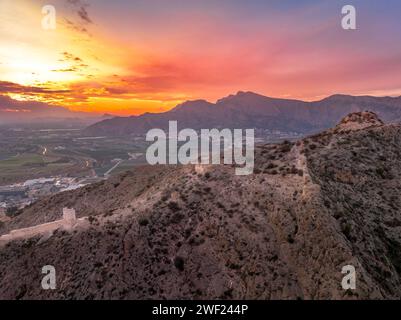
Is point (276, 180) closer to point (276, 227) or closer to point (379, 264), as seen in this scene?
point (276, 227)

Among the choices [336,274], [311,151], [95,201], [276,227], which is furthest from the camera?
[95,201]

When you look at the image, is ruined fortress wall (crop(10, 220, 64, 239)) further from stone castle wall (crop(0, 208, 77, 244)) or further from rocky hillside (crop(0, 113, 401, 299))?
rocky hillside (crop(0, 113, 401, 299))

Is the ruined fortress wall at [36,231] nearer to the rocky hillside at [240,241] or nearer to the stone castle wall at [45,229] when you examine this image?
the stone castle wall at [45,229]

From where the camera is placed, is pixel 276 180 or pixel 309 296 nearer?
pixel 309 296

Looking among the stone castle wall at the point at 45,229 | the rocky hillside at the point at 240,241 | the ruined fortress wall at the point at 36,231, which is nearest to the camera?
the rocky hillside at the point at 240,241

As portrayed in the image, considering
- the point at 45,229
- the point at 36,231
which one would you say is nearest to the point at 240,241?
the point at 45,229

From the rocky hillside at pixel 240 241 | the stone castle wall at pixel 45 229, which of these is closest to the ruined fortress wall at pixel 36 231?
the stone castle wall at pixel 45 229

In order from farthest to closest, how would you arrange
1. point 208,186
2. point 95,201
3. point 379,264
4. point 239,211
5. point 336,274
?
point 95,201 → point 208,186 → point 239,211 → point 379,264 → point 336,274

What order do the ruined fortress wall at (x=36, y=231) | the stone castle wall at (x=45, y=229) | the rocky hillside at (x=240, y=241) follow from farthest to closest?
the ruined fortress wall at (x=36, y=231) → the stone castle wall at (x=45, y=229) → the rocky hillside at (x=240, y=241)
